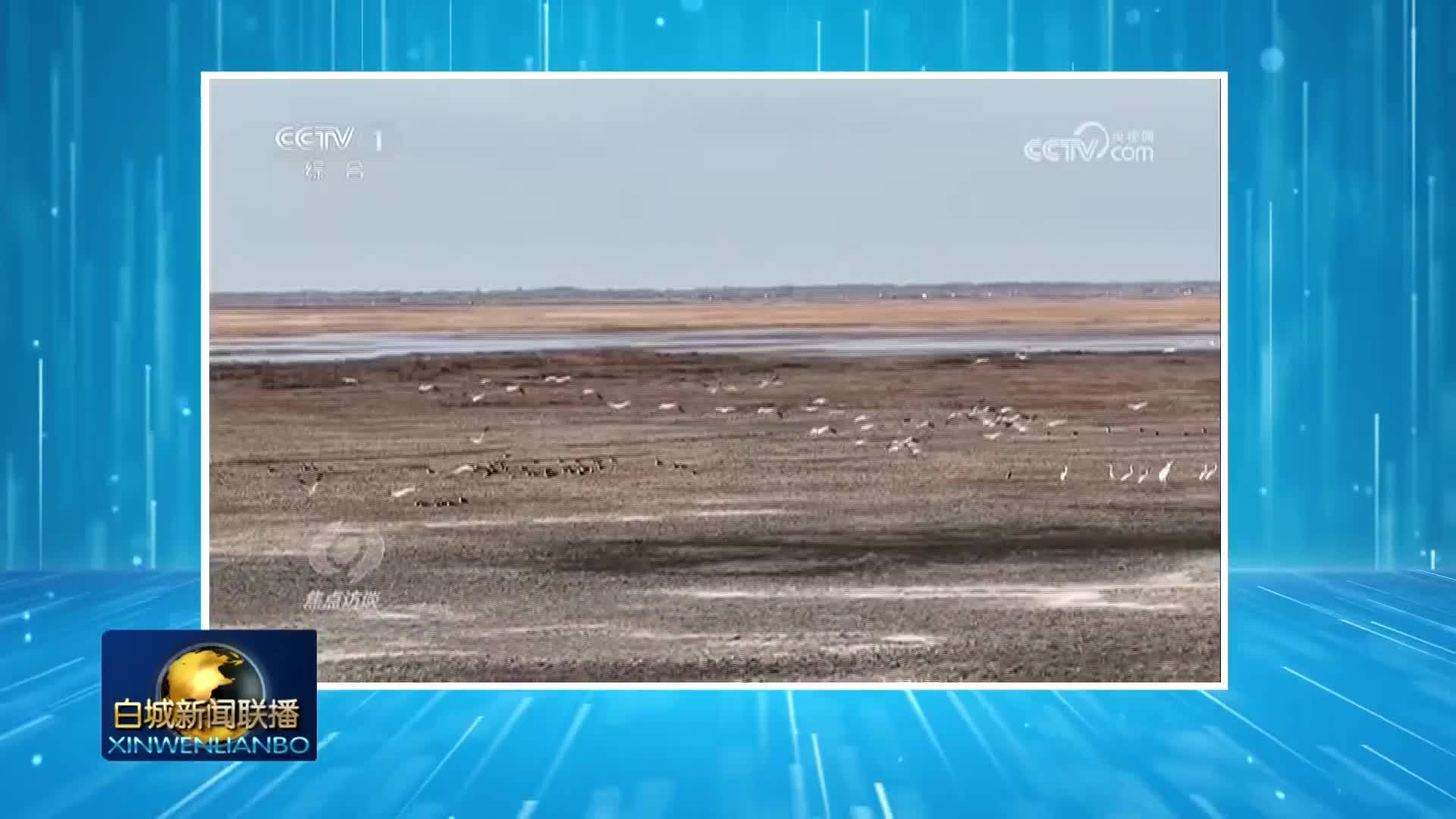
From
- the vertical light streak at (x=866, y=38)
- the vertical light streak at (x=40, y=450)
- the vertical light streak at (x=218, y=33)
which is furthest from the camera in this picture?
the vertical light streak at (x=40, y=450)

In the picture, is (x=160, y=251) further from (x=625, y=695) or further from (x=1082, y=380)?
(x=1082, y=380)

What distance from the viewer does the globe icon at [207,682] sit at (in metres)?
3.77

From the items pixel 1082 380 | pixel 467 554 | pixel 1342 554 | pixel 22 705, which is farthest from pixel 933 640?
pixel 1342 554

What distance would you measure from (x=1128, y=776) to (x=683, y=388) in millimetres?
1578

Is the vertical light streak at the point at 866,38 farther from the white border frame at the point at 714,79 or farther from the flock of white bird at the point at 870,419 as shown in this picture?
the flock of white bird at the point at 870,419

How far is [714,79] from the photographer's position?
432 cm

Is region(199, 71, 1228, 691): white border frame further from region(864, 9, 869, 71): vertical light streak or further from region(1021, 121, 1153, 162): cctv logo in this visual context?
region(864, 9, 869, 71): vertical light streak

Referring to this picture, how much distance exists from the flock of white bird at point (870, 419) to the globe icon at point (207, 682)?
33.3 inches

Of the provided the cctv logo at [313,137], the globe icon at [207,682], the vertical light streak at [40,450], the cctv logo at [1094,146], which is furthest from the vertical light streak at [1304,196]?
the vertical light streak at [40,450]

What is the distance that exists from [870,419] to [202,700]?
6.26 feet

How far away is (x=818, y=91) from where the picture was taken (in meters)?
4.31

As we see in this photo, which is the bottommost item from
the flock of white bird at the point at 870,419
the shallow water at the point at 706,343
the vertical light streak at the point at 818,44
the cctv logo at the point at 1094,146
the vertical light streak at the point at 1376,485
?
the vertical light streak at the point at 1376,485

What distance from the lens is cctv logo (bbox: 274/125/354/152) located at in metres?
4.29

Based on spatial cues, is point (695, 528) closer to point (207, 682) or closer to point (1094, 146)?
point (207, 682)
